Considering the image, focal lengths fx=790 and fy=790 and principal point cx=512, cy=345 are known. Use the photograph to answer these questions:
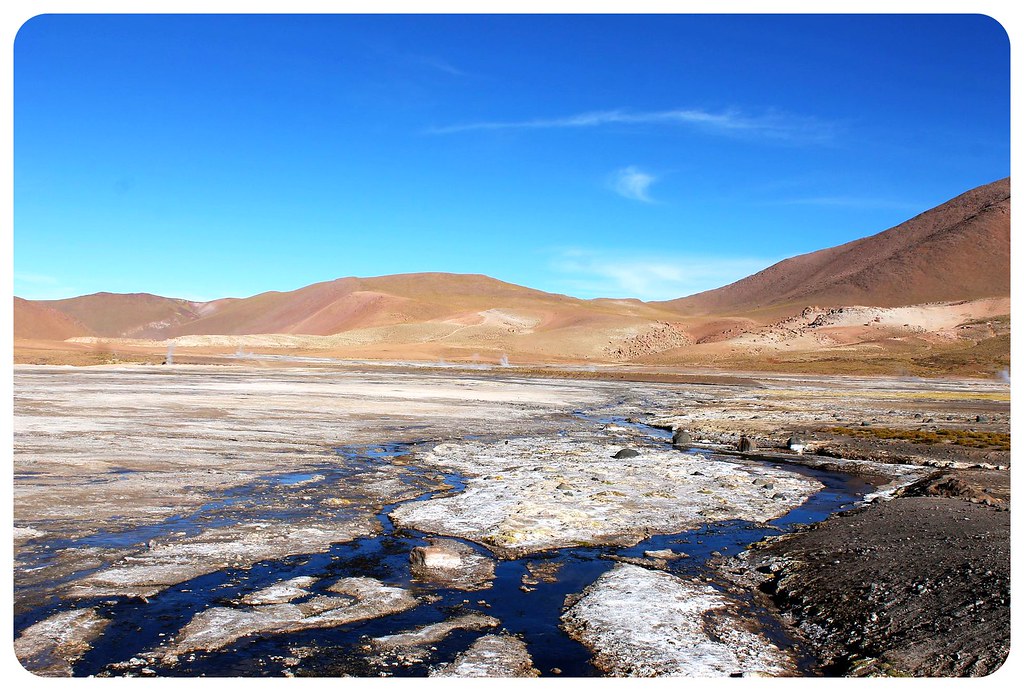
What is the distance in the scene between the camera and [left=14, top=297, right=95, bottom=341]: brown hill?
379ft

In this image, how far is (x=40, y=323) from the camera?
121375 millimetres

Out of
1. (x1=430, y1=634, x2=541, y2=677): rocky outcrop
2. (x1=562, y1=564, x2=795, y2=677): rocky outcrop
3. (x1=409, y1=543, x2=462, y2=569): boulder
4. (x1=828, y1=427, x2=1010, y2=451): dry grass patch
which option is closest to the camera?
(x1=430, y1=634, x2=541, y2=677): rocky outcrop

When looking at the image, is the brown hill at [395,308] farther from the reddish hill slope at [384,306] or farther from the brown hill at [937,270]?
the brown hill at [937,270]

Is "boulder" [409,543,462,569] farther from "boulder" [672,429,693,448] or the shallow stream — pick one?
"boulder" [672,429,693,448]

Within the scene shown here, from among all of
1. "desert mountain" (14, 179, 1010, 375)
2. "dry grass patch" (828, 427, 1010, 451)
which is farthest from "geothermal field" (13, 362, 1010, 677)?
"desert mountain" (14, 179, 1010, 375)

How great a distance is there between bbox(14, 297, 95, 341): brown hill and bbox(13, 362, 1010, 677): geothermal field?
115352mm

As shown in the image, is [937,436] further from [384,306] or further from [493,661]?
[384,306]

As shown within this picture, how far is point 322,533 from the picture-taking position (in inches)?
337

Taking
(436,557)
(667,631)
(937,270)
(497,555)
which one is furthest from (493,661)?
(937,270)

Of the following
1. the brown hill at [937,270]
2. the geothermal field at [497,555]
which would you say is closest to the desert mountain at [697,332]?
the brown hill at [937,270]

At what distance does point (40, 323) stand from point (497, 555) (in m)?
135

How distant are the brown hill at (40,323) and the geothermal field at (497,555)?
4541 inches

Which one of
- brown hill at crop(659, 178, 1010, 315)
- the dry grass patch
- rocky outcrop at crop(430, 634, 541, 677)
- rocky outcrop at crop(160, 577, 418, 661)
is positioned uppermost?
brown hill at crop(659, 178, 1010, 315)

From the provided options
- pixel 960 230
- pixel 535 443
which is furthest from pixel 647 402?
pixel 960 230
